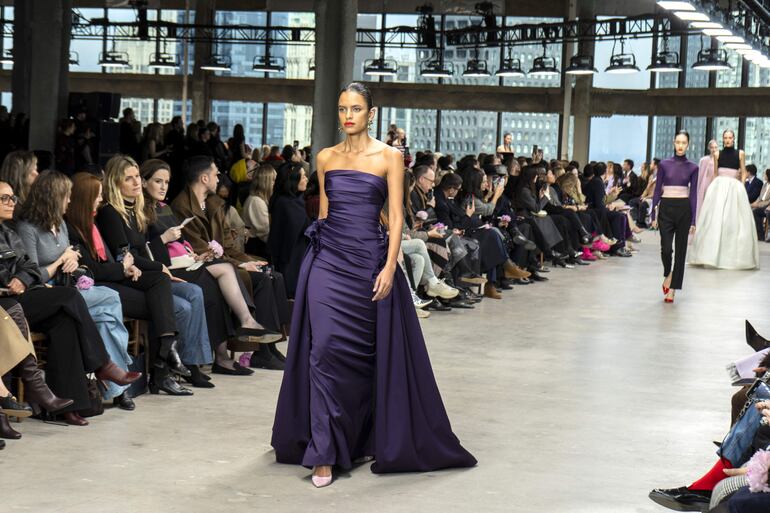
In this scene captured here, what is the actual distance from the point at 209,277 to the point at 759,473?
333cm

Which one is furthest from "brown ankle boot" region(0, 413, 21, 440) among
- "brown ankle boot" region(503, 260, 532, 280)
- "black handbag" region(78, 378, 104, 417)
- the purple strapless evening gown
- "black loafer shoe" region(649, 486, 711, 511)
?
"brown ankle boot" region(503, 260, 532, 280)

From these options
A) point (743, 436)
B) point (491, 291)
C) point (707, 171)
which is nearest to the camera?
point (743, 436)

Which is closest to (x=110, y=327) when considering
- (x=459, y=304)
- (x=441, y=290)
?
(x=441, y=290)

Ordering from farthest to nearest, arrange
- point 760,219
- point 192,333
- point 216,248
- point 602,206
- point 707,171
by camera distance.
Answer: point 760,219
point 602,206
point 707,171
point 216,248
point 192,333

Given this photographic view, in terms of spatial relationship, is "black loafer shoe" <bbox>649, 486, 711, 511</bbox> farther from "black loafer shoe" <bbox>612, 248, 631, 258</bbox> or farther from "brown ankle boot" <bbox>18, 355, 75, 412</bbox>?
"black loafer shoe" <bbox>612, 248, 631, 258</bbox>

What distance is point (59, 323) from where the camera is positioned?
4.54 meters

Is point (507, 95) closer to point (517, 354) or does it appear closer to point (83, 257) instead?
point (517, 354)

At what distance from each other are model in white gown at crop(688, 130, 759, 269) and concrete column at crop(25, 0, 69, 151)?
7154 millimetres

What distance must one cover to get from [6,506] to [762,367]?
2394 millimetres

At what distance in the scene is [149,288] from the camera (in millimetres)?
5195

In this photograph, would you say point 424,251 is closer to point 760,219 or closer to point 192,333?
point 192,333

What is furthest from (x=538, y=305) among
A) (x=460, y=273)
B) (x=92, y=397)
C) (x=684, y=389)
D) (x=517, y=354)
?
(x=92, y=397)

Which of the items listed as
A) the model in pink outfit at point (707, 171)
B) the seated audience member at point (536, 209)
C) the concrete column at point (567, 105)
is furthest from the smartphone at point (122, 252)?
the concrete column at point (567, 105)

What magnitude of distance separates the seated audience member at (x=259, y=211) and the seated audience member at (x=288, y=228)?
134 millimetres
